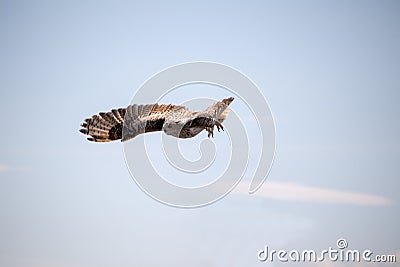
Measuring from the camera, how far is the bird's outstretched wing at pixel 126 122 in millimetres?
25422

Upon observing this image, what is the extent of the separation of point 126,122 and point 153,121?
65.9 inches

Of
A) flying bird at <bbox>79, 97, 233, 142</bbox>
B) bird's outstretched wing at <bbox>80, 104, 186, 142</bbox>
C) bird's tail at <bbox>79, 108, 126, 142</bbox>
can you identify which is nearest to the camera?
flying bird at <bbox>79, 97, 233, 142</bbox>

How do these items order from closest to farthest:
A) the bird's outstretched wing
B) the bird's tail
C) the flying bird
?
the flying bird < the bird's outstretched wing < the bird's tail

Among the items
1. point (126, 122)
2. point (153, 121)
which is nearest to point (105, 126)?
point (126, 122)

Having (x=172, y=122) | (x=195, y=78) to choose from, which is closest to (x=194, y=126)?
(x=172, y=122)

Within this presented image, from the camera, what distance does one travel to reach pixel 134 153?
83.0 feet

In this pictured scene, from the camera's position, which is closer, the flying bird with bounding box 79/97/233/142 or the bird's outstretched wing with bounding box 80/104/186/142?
the flying bird with bounding box 79/97/233/142

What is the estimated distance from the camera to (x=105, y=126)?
27.2 meters

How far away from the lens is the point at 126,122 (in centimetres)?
2641

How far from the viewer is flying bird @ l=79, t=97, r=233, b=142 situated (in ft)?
78.0

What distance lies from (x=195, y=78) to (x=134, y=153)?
406 cm

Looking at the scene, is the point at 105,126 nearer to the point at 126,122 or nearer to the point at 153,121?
the point at 126,122

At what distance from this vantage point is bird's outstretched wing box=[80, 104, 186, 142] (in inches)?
1001

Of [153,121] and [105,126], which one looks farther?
[105,126]
